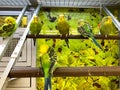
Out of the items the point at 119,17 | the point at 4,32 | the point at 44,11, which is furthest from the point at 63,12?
the point at 4,32

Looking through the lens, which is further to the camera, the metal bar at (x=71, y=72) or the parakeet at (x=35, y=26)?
the parakeet at (x=35, y=26)

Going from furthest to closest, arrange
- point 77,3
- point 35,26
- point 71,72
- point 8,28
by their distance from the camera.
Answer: point 77,3 → point 35,26 → point 8,28 → point 71,72

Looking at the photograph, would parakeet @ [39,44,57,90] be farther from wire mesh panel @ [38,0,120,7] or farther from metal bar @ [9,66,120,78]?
wire mesh panel @ [38,0,120,7]

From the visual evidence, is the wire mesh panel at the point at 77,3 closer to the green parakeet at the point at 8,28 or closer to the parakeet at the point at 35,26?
the parakeet at the point at 35,26

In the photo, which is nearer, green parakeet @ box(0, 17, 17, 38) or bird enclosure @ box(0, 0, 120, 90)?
green parakeet @ box(0, 17, 17, 38)

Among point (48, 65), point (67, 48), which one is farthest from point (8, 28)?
point (67, 48)

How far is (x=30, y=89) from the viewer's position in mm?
2084

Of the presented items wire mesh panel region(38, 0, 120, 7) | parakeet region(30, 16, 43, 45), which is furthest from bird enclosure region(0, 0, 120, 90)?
parakeet region(30, 16, 43, 45)

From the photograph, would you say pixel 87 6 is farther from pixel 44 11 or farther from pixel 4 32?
pixel 4 32

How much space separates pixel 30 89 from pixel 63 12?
0.80 meters

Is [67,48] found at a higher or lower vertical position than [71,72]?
higher

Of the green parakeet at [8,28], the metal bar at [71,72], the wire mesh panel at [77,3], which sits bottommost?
the metal bar at [71,72]

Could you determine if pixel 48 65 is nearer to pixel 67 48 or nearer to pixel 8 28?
pixel 8 28

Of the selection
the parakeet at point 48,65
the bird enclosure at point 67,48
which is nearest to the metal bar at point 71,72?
the parakeet at point 48,65
